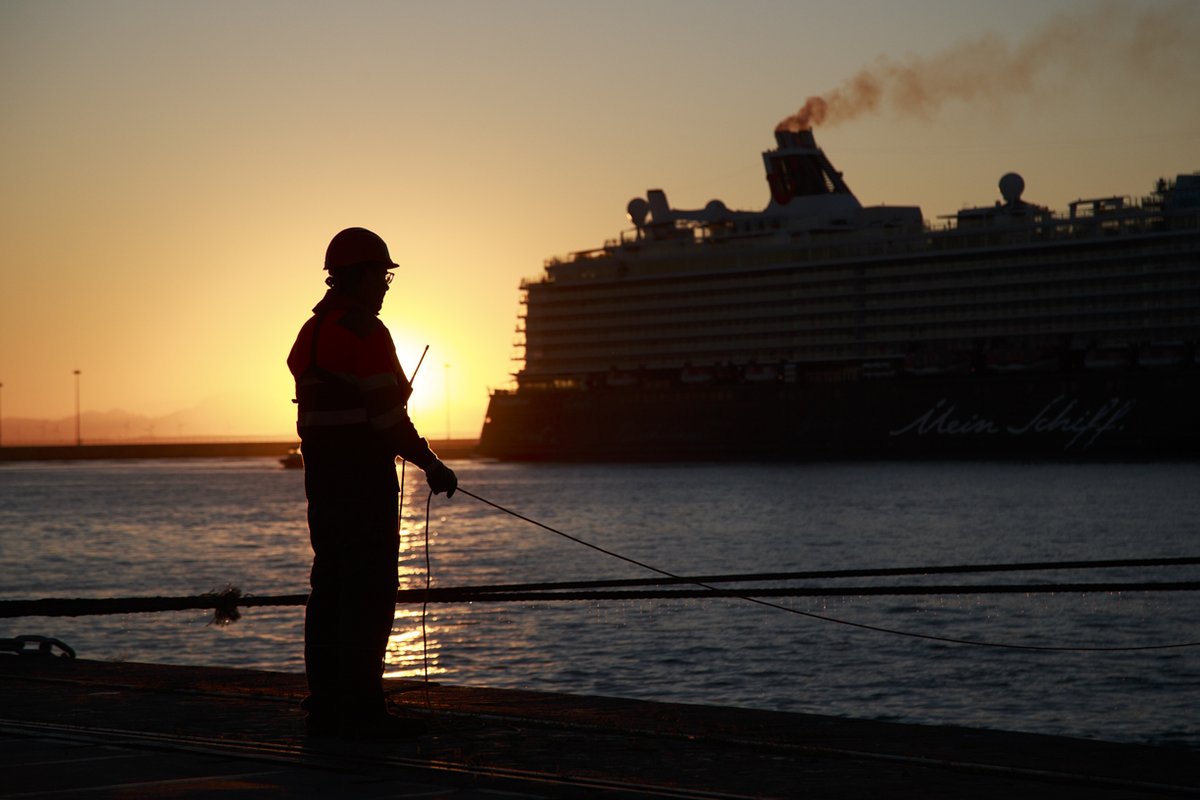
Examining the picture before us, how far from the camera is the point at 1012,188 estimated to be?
103 m

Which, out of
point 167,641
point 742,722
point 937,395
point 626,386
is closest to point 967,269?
point 937,395

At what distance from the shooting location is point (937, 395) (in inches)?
3812

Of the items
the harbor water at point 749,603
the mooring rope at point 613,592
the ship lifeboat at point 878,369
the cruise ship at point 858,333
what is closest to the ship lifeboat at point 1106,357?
the cruise ship at point 858,333

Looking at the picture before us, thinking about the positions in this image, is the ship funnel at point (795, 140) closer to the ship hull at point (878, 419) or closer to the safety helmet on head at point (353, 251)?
the ship hull at point (878, 419)

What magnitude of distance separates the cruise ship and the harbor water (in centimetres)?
812

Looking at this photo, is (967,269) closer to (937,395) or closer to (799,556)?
(937,395)

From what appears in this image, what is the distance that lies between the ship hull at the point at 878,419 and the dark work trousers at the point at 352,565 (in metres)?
87.4

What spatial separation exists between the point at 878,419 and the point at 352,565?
94.0m

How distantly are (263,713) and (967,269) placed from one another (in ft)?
324

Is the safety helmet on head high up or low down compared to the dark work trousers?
up

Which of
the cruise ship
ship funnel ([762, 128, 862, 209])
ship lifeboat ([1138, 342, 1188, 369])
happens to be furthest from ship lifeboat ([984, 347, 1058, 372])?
ship funnel ([762, 128, 862, 209])

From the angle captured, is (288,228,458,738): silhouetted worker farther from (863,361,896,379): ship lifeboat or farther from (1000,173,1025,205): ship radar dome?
(1000,173,1025,205): ship radar dome

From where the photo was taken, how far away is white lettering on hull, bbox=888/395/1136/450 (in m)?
89.9

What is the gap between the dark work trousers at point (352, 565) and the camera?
21.4 ft
